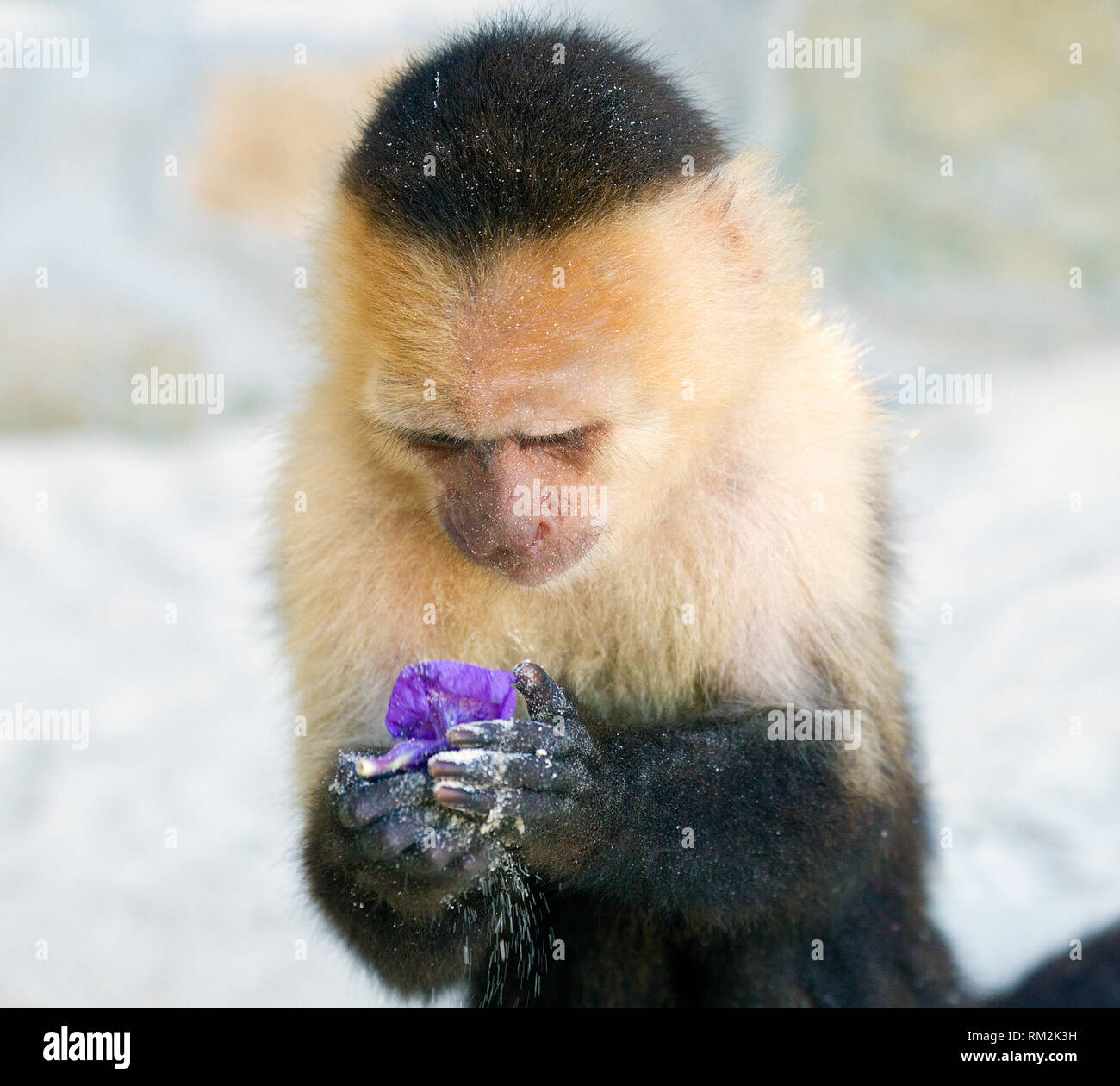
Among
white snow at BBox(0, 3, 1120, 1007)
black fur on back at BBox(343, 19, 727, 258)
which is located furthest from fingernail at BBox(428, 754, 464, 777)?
black fur on back at BBox(343, 19, 727, 258)

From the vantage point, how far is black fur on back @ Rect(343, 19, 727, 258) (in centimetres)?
310

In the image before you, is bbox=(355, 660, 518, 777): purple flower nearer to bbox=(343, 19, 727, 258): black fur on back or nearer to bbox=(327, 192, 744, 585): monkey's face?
bbox=(327, 192, 744, 585): monkey's face

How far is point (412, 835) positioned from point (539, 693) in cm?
45

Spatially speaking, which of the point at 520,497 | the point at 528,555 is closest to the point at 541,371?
the point at 520,497

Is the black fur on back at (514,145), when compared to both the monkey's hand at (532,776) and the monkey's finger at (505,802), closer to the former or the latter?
the monkey's hand at (532,776)

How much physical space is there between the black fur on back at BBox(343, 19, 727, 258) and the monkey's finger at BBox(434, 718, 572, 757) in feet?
3.97

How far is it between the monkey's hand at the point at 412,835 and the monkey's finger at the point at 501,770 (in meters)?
0.10

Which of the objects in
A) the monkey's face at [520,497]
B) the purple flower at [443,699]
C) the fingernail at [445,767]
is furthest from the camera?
the monkey's face at [520,497]

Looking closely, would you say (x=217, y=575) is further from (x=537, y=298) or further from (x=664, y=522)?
(x=537, y=298)

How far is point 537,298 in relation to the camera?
315cm

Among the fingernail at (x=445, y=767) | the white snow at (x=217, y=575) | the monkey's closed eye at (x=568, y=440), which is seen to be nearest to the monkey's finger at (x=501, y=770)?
the fingernail at (x=445, y=767)

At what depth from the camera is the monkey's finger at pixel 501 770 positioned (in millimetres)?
2795

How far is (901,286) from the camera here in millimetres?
11148
